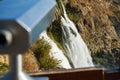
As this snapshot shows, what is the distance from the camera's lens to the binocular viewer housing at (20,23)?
891 millimetres

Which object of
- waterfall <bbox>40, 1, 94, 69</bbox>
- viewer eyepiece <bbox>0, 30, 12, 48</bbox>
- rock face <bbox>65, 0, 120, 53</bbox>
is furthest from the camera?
rock face <bbox>65, 0, 120, 53</bbox>

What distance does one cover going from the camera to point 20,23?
2.92ft

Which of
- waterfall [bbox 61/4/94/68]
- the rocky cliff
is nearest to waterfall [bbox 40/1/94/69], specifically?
waterfall [bbox 61/4/94/68]

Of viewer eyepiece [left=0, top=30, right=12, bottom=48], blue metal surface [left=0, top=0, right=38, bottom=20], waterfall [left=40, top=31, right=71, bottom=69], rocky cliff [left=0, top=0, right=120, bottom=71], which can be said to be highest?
rocky cliff [left=0, top=0, right=120, bottom=71]

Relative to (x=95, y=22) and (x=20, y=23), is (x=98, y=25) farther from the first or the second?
(x=20, y=23)

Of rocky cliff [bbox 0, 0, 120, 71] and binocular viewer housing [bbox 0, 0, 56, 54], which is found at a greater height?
rocky cliff [bbox 0, 0, 120, 71]

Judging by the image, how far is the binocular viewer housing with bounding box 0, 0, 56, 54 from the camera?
0.89 m

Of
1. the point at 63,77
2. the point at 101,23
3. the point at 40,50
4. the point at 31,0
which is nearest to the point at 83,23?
the point at 101,23

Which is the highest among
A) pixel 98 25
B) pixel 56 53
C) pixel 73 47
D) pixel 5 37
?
pixel 98 25

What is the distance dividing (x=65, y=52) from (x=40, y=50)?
311 centimetres

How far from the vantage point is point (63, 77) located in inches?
155

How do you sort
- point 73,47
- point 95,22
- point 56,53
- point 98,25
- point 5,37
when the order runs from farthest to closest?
point 98,25
point 95,22
point 73,47
point 56,53
point 5,37

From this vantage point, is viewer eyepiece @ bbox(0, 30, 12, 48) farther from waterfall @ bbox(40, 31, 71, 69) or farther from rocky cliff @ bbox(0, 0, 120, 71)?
rocky cliff @ bbox(0, 0, 120, 71)

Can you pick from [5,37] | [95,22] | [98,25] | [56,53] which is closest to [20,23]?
[5,37]
